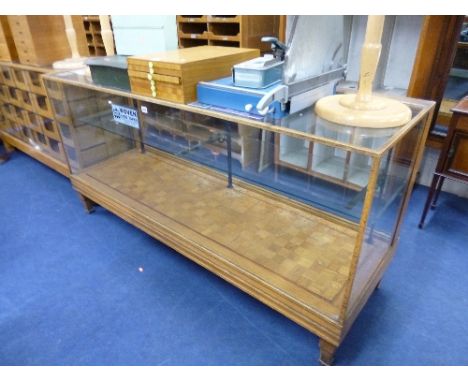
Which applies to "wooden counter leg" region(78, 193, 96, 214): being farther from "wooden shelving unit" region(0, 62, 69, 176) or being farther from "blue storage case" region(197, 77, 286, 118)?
"blue storage case" region(197, 77, 286, 118)

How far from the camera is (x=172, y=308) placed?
1.51 metres

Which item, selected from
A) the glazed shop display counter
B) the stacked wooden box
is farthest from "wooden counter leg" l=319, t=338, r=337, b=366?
the stacked wooden box

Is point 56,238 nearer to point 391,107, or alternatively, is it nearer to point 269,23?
point 391,107

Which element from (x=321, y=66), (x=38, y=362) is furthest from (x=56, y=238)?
(x=321, y=66)

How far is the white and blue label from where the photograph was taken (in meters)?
1.73

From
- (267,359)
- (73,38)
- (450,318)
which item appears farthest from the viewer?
(73,38)

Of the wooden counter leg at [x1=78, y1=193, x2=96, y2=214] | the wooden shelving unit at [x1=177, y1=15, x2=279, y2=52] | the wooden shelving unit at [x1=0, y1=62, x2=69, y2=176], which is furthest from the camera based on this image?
the wooden shelving unit at [x1=177, y1=15, x2=279, y2=52]

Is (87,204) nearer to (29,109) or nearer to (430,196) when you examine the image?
(29,109)

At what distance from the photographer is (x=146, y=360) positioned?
130 centimetres

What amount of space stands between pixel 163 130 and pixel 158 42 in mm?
540

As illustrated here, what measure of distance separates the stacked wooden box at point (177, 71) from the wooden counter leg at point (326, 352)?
969 millimetres

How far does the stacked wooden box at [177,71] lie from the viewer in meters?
1.16

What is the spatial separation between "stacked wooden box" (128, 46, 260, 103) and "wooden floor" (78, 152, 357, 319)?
615 mm

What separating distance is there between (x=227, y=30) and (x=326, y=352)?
2308mm
